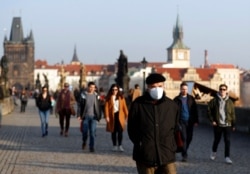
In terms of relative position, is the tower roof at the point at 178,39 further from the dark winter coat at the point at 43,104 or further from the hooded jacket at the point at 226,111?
the hooded jacket at the point at 226,111

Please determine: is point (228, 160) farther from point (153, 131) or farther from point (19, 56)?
point (19, 56)

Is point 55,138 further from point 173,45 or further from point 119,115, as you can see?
point 173,45

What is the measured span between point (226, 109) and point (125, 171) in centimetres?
260

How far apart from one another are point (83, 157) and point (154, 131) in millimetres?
6794

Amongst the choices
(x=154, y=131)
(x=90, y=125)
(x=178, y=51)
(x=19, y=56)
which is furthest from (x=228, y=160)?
(x=178, y=51)

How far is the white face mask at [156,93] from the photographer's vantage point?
6.27 meters

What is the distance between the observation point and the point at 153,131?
20.6 feet

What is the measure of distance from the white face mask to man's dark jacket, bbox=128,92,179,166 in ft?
0.22

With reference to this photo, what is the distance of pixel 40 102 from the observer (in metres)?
18.6

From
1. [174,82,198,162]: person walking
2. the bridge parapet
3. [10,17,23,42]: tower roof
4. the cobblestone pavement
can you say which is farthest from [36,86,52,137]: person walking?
[10,17,23,42]: tower roof

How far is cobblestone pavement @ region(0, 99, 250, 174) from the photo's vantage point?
10961 millimetres

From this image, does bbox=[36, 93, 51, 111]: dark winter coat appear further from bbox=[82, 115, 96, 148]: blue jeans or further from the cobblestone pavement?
bbox=[82, 115, 96, 148]: blue jeans

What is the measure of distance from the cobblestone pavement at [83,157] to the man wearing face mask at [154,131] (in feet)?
14.0

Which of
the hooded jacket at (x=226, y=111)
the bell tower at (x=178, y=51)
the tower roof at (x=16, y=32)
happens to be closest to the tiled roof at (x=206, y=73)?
the bell tower at (x=178, y=51)
